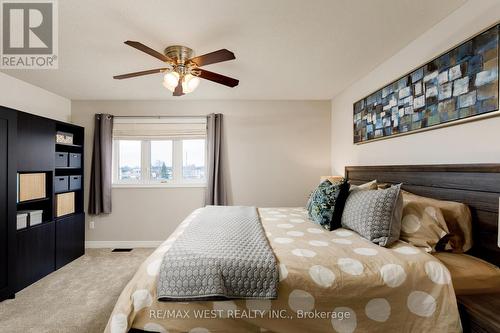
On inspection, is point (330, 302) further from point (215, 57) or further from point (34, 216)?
point (34, 216)

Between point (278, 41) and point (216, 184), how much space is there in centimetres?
225

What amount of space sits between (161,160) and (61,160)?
1319 millimetres

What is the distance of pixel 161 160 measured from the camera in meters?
3.88

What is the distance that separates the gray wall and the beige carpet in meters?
0.90

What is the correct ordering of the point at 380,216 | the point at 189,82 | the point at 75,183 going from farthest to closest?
the point at 75,183 → the point at 189,82 → the point at 380,216

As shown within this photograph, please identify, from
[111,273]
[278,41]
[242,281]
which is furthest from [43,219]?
[278,41]

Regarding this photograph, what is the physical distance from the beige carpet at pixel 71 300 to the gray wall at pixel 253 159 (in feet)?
2.94

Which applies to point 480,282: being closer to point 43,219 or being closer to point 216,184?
point 216,184

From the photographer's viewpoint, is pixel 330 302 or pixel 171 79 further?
pixel 171 79

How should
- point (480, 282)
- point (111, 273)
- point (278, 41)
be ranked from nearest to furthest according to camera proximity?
1. point (480, 282)
2. point (278, 41)
3. point (111, 273)

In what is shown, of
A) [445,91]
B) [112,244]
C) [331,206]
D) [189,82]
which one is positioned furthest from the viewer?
[112,244]

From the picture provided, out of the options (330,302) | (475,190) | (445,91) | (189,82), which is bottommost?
(330,302)

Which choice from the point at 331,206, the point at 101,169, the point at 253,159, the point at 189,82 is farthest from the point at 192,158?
the point at 331,206

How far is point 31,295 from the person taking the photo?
2.30m
